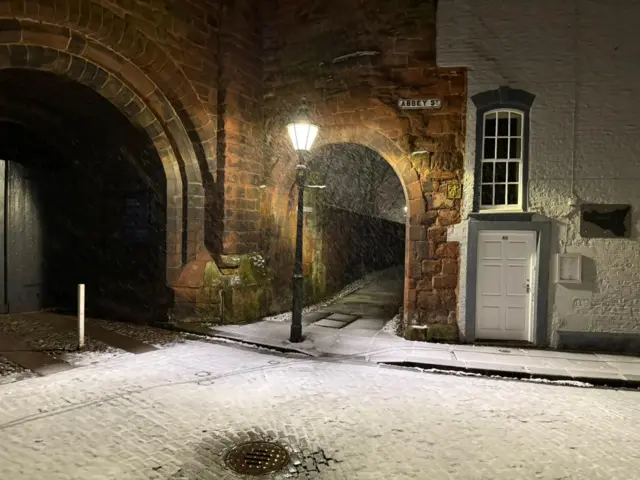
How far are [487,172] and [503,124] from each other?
96cm

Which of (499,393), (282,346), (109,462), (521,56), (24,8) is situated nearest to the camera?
(109,462)

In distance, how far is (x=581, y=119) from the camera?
27.8 ft

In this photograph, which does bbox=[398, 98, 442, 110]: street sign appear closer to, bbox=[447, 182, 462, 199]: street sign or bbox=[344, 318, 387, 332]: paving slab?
bbox=[447, 182, 462, 199]: street sign

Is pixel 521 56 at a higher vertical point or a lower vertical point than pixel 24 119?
higher

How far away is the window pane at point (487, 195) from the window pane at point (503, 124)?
3.37 ft

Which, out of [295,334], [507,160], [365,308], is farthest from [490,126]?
[365,308]

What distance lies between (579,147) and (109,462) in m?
8.75

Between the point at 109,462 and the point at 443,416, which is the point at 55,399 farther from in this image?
the point at 443,416

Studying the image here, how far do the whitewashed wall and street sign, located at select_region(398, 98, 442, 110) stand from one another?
33.1 inches

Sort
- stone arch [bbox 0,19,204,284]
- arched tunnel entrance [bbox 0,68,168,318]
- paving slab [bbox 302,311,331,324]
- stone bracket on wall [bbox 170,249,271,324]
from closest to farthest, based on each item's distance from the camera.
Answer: stone arch [bbox 0,19,204,284]
stone bracket on wall [bbox 170,249,271,324]
arched tunnel entrance [bbox 0,68,168,318]
paving slab [bbox 302,311,331,324]

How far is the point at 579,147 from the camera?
27.8 ft

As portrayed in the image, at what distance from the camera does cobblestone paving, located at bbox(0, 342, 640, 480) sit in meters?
4.01

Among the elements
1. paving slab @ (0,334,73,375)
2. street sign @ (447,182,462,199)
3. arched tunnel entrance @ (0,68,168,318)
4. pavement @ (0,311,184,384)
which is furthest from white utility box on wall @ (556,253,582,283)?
paving slab @ (0,334,73,375)

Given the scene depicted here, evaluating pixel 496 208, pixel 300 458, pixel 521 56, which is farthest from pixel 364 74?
pixel 300 458
